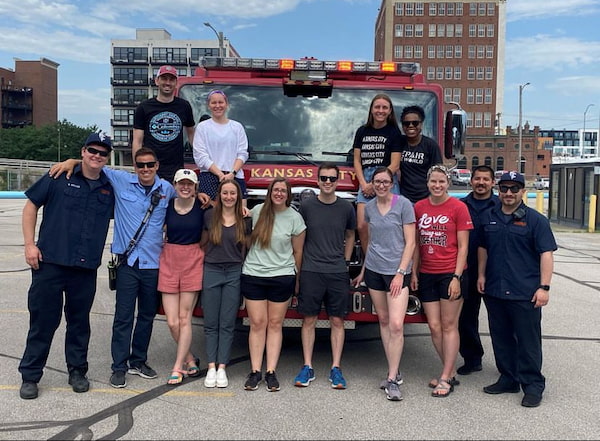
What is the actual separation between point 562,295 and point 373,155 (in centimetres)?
493

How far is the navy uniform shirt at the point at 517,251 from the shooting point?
14.4ft

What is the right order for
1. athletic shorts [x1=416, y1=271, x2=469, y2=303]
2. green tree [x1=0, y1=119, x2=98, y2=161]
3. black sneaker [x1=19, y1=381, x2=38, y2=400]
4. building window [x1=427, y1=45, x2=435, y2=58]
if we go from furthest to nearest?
building window [x1=427, y1=45, x2=435, y2=58]
green tree [x1=0, y1=119, x2=98, y2=161]
athletic shorts [x1=416, y1=271, x2=469, y2=303]
black sneaker [x1=19, y1=381, x2=38, y2=400]

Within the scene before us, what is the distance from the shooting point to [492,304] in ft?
15.3

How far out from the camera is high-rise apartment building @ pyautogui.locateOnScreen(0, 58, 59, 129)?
86.8m

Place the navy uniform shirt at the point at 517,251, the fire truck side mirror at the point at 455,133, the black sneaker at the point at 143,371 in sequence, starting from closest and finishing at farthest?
the navy uniform shirt at the point at 517,251 → the black sneaker at the point at 143,371 → the fire truck side mirror at the point at 455,133

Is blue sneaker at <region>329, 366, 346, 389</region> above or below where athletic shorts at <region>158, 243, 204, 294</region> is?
below

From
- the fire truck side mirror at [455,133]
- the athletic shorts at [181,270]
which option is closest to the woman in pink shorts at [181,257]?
the athletic shorts at [181,270]

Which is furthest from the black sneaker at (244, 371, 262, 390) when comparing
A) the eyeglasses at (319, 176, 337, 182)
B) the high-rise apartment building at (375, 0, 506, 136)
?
the high-rise apartment building at (375, 0, 506, 136)

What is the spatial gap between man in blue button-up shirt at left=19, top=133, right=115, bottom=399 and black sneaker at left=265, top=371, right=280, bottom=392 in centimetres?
133

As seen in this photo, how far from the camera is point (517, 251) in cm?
448

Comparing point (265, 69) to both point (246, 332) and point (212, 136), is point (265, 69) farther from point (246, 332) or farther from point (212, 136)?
point (246, 332)

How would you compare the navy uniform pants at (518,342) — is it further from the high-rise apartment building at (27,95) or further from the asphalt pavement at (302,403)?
the high-rise apartment building at (27,95)

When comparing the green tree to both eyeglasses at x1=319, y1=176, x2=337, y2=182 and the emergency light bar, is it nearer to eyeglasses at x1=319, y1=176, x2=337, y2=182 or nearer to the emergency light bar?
the emergency light bar

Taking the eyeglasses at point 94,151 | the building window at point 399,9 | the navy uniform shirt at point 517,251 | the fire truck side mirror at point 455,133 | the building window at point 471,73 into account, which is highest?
the building window at point 399,9
